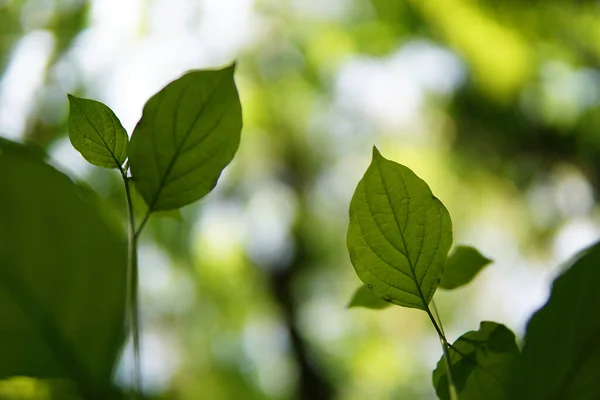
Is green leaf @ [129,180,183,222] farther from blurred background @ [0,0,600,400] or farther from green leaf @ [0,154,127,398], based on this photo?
blurred background @ [0,0,600,400]

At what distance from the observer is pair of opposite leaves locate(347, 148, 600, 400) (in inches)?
5.2

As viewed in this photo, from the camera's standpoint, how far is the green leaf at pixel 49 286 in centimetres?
14

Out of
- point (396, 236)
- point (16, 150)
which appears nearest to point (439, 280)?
point (396, 236)

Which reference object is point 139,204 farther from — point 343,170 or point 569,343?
point 343,170

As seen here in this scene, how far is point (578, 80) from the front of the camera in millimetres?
1550

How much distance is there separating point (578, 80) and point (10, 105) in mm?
1471

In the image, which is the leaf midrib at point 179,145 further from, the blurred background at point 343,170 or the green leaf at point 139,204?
the blurred background at point 343,170

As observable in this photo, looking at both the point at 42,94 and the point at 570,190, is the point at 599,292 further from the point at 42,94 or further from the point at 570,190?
the point at 570,190

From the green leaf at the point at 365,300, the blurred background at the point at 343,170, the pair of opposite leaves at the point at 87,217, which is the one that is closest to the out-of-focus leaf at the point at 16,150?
the pair of opposite leaves at the point at 87,217

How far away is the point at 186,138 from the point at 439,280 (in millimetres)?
78

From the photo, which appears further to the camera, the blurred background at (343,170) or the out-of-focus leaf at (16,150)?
the blurred background at (343,170)

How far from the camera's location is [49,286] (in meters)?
0.14

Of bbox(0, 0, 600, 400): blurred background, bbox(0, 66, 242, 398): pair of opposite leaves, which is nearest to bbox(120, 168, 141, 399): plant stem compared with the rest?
bbox(0, 66, 242, 398): pair of opposite leaves

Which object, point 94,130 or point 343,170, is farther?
point 343,170
